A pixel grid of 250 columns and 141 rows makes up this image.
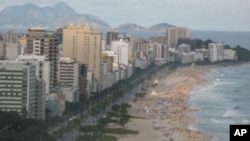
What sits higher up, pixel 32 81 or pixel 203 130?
pixel 32 81

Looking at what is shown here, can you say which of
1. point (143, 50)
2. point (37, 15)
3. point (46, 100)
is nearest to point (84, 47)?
point (46, 100)

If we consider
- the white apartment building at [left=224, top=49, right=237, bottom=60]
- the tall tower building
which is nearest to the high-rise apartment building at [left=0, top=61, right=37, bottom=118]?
the tall tower building

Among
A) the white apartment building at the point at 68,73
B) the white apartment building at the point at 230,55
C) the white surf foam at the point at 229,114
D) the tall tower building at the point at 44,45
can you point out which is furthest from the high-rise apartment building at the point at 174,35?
the white surf foam at the point at 229,114

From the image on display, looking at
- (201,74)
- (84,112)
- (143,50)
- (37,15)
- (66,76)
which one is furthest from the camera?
(37,15)

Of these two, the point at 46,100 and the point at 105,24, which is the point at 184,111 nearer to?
the point at 46,100

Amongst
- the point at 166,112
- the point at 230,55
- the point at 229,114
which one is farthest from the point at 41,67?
the point at 230,55

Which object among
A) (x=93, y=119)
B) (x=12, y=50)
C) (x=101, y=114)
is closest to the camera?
(x=93, y=119)

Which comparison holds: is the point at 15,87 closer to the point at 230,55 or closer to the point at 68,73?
the point at 68,73
